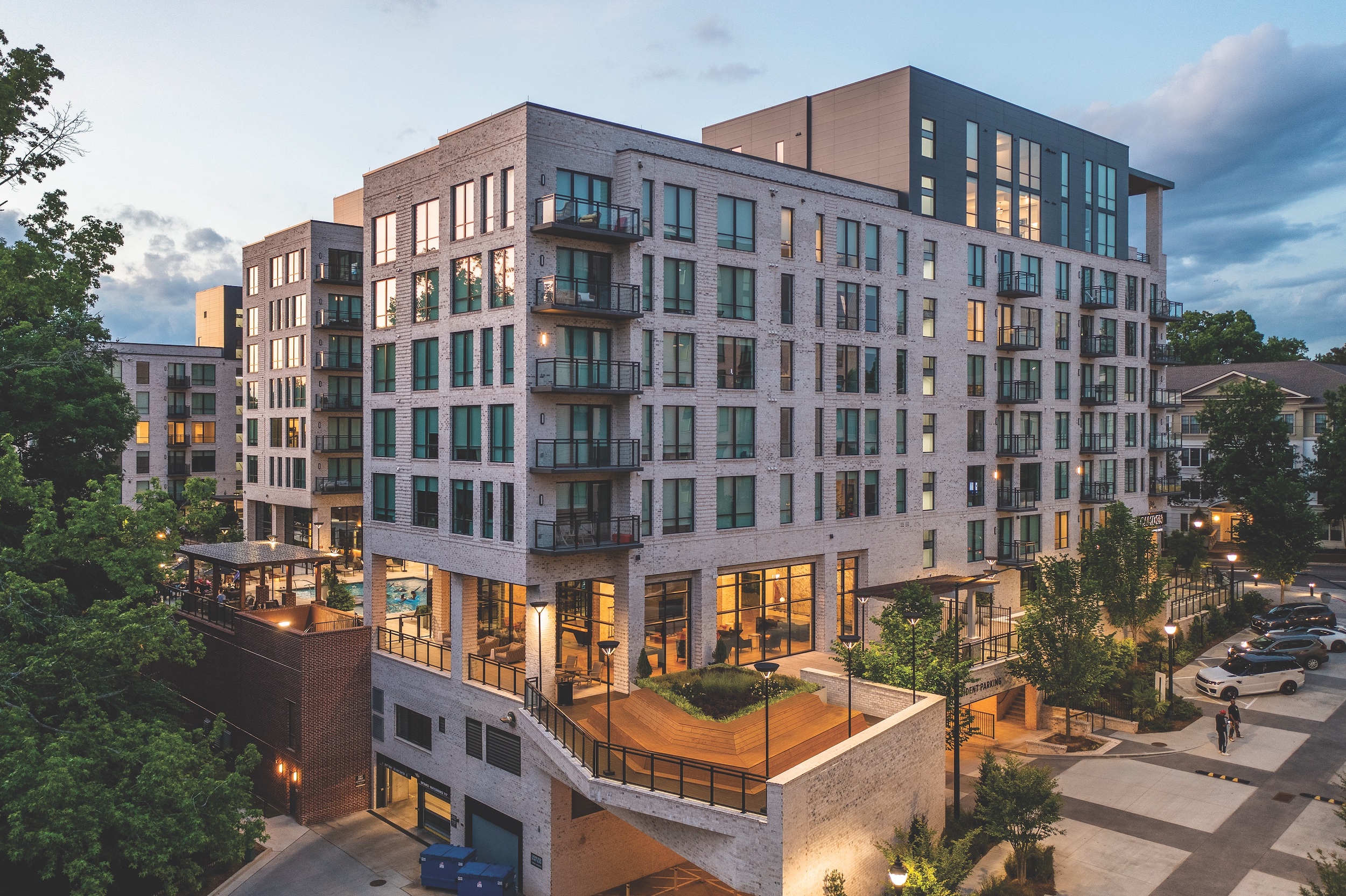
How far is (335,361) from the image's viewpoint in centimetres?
5100

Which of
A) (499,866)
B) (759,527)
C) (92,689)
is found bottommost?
(499,866)

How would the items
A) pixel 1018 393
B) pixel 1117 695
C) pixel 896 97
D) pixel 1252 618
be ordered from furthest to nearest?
1. pixel 1252 618
2. pixel 1018 393
3. pixel 896 97
4. pixel 1117 695

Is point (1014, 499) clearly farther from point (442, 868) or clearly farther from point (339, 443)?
point (339, 443)

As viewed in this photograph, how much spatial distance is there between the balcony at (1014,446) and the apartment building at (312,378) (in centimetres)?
3336

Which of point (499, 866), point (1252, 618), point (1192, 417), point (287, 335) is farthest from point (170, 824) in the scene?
point (1192, 417)

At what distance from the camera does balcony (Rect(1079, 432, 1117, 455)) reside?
4997 centimetres

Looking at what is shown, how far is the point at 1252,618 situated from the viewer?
4975 centimetres

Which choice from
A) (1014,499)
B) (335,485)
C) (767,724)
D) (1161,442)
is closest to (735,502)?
(767,724)

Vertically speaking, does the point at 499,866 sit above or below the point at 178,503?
below

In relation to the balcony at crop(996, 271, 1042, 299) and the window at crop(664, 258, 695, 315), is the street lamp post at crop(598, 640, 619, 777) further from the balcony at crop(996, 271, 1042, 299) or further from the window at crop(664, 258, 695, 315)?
the balcony at crop(996, 271, 1042, 299)

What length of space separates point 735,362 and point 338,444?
1106 inches

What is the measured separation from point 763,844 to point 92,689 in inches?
676

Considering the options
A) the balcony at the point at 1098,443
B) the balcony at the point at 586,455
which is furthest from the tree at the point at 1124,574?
the balcony at the point at 586,455

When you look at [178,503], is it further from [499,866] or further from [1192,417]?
[1192,417]
